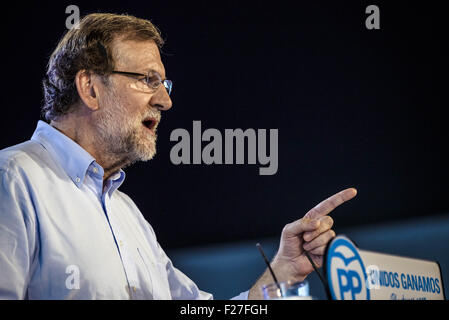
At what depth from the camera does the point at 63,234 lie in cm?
115

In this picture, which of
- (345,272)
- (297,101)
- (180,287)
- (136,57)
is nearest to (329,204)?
(345,272)

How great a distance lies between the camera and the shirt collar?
1.33 metres

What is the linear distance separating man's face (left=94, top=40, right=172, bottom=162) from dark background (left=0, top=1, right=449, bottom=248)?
1133 millimetres

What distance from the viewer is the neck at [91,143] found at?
149 cm

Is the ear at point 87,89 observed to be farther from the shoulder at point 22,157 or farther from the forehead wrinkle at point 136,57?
the shoulder at point 22,157

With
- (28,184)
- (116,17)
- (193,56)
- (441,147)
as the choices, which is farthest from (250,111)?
(28,184)

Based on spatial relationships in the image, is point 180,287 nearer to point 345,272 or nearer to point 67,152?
point 67,152

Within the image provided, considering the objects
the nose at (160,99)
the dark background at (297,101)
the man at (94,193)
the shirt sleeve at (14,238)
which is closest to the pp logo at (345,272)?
the man at (94,193)

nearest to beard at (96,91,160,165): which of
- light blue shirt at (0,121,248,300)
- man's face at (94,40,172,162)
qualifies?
man's face at (94,40,172,162)

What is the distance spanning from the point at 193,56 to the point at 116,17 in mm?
1380

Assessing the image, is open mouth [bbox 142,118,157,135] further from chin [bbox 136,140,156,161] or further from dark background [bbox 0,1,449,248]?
dark background [bbox 0,1,449,248]

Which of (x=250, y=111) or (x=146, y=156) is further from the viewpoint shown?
(x=250, y=111)
